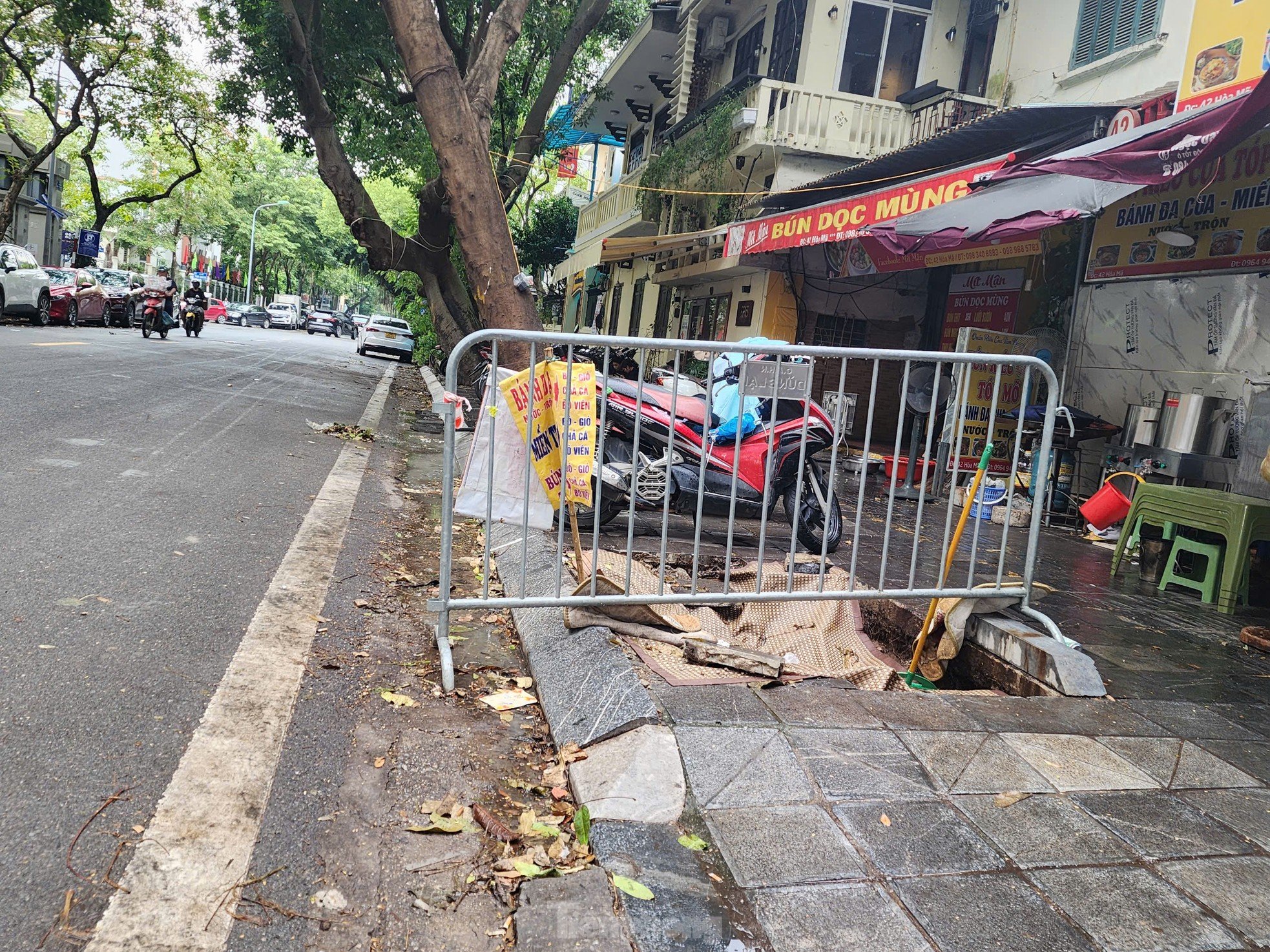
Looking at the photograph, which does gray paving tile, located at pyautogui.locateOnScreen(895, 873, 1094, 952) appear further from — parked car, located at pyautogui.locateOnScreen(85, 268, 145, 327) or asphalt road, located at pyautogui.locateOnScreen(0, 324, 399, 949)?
parked car, located at pyautogui.locateOnScreen(85, 268, 145, 327)

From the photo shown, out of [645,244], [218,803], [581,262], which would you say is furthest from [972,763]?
[581,262]

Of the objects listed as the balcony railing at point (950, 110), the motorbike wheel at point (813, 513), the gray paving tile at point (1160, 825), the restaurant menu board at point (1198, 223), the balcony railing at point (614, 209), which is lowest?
the gray paving tile at point (1160, 825)

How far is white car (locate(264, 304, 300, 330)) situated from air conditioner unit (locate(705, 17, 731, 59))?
40.7 meters

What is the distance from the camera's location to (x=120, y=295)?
24.6m

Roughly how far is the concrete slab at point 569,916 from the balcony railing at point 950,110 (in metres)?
12.8

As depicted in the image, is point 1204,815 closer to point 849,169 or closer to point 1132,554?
point 1132,554

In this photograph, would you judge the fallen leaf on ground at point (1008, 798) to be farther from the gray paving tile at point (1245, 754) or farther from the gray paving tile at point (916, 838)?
the gray paving tile at point (1245, 754)

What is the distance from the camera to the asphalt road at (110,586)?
2379 millimetres

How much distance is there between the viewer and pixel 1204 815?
2785 mm

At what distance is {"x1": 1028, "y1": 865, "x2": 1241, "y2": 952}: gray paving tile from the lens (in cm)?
213

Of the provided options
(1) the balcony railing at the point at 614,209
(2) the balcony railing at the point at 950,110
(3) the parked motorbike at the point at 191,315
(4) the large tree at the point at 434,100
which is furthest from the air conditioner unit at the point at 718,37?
(3) the parked motorbike at the point at 191,315

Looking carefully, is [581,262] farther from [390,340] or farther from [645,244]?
[390,340]

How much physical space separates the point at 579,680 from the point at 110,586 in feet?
7.14

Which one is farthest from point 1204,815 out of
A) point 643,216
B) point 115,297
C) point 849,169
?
point 115,297
